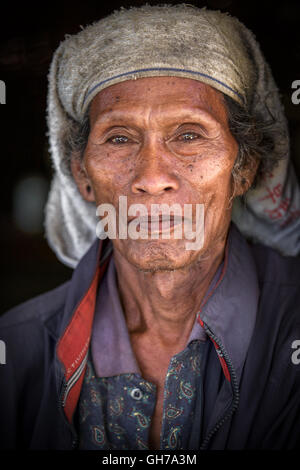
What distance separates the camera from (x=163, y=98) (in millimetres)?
1815

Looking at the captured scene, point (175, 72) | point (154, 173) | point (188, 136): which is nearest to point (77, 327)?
point (154, 173)

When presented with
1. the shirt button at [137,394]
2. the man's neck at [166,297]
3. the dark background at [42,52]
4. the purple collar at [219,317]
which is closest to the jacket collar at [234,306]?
the purple collar at [219,317]

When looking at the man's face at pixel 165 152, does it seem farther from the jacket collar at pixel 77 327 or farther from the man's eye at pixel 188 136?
the jacket collar at pixel 77 327

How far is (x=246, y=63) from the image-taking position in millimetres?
2031

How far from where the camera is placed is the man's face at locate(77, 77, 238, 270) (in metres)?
1.80

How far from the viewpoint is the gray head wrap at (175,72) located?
1837mm

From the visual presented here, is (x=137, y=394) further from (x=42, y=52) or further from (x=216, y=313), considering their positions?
(x=42, y=52)

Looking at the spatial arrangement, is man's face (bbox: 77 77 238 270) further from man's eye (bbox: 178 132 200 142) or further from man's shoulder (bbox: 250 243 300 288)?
man's shoulder (bbox: 250 243 300 288)

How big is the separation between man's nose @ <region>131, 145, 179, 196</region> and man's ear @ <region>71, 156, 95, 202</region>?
0.53 m

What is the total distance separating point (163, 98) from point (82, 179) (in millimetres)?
709

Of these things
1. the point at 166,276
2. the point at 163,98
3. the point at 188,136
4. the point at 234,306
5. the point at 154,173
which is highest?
the point at 163,98

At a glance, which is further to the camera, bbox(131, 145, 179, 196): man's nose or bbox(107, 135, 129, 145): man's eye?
bbox(107, 135, 129, 145): man's eye

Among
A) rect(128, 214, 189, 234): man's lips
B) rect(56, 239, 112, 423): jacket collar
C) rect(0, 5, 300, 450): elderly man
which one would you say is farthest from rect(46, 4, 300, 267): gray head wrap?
rect(128, 214, 189, 234): man's lips

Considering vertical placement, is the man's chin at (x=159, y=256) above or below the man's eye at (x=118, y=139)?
below
